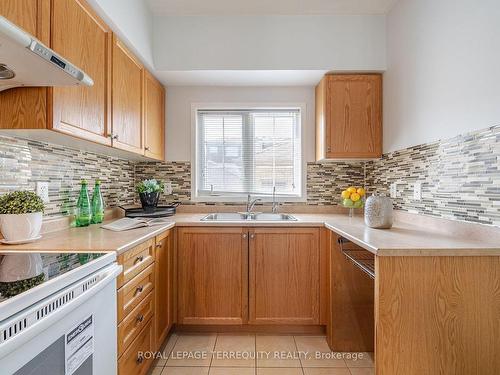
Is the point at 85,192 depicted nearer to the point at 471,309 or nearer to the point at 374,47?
the point at 471,309

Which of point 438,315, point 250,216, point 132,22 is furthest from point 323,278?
point 132,22

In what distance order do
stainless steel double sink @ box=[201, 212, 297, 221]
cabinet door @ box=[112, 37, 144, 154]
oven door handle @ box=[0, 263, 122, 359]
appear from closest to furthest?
oven door handle @ box=[0, 263, 122, 359] → cabinet door @ box=[112, 37, 144, 154] → stainless steel double sink @ box=[201, 212, 297, 221]

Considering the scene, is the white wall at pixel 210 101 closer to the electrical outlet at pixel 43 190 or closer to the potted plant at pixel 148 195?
the potted plant at pixel 148 195

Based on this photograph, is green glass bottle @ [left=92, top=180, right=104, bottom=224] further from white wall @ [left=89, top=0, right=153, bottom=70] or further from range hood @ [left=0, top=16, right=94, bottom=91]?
white wall @ [left=89, top=0, right=153, bottom=70]

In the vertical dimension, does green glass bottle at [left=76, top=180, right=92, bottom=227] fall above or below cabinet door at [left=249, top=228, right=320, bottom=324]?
above

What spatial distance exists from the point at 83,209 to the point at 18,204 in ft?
1.71

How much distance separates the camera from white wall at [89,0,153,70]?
5.00ft

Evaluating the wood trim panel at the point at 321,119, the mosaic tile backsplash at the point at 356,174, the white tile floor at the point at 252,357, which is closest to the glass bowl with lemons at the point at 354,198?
the mosaic tile backsplash at the point at 356,174

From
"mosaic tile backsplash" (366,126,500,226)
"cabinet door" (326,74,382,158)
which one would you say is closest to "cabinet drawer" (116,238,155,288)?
"cabinet door" (326,74,382,158)

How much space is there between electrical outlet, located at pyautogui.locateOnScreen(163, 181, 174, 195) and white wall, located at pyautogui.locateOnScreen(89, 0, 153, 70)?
3.33 feet

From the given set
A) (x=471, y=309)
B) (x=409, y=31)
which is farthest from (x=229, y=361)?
(x=409, y=31)

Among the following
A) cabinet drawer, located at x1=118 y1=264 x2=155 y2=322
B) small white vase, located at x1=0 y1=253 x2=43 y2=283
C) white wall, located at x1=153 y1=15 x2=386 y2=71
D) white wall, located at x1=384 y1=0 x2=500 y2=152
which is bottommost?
cabinet drawer, located at x1=118 y1=264 x2=155 y2=322

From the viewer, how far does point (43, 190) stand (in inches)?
60.5

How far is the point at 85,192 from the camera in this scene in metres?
1.76
